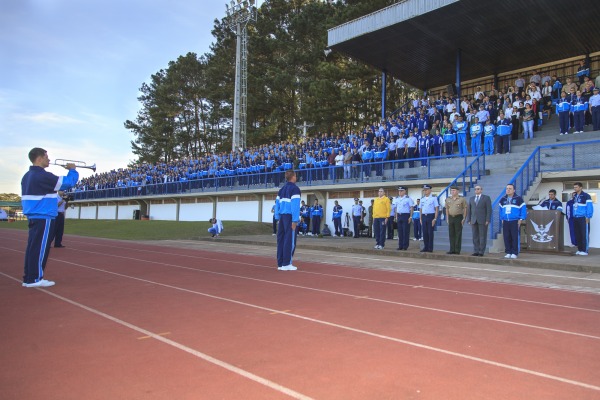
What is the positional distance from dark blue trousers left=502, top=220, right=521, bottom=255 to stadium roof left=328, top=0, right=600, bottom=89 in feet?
42.2

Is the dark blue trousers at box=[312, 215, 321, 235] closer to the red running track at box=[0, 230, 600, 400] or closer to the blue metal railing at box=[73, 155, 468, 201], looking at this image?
A: the blue metal railing at box=[73, 155, 468, 201]

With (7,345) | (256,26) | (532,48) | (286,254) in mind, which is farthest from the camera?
(256,26)

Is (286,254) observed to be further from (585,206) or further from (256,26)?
(256,26)

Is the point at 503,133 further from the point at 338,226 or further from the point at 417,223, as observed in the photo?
the point at 338,226

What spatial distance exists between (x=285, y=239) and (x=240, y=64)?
34.3 m

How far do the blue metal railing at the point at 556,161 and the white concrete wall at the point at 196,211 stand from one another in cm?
2392

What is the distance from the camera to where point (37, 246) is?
7.48 meters

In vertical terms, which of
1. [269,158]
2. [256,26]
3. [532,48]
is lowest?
[269,158]

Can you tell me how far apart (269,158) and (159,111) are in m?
42.9

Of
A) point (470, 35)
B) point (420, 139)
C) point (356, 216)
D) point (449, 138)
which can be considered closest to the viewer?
point (449, 138)

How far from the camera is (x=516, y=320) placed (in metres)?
5.70

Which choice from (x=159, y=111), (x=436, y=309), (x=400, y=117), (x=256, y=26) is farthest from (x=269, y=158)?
(x=159, y=111)

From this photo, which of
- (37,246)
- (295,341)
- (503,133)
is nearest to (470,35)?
(503,133)

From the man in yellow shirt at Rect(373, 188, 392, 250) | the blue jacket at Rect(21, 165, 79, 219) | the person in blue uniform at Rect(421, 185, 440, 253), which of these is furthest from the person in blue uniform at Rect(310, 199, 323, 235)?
the blue jacket at Rect(21, 165, 79, 219)
